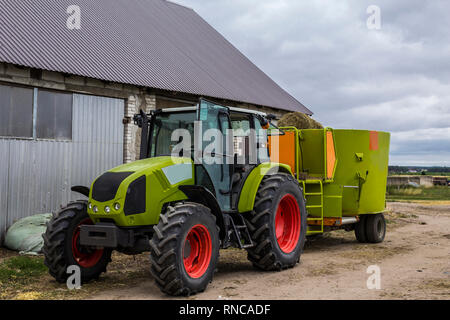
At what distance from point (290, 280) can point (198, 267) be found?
1.50 meters

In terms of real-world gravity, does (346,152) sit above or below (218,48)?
→ below

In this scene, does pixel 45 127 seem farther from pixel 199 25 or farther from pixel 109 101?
pixel 199 25

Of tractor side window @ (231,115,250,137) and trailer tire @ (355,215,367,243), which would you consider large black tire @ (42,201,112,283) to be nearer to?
tractor side window @ (231,115,250,137)

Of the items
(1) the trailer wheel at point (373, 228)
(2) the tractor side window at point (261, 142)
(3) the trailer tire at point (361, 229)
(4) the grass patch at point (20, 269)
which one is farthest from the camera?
(3) the trailer tire at point (361, 229)

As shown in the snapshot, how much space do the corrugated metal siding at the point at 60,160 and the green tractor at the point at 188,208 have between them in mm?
3790

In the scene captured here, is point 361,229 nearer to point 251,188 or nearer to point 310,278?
point 310,278

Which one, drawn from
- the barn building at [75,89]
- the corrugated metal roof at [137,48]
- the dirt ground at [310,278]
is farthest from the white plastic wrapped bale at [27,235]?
the corrugated metal roof at [137,48]

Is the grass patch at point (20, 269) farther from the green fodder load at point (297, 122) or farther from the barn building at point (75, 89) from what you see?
the green fodder load at point (297, 122)

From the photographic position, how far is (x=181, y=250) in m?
5.97

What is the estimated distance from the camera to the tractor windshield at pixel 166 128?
737cm

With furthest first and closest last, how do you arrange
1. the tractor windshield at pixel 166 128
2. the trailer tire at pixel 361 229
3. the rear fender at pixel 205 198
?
1. the trailer tire at pixel 361 229
2. the tractor windshield at pixel 166 128
3. the rear fender at pixel 205 198

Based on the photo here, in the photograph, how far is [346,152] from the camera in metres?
10.6

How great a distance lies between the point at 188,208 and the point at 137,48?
963cm
